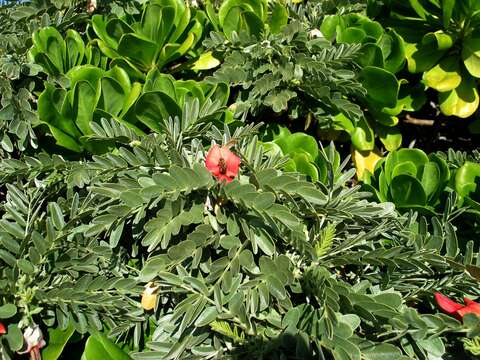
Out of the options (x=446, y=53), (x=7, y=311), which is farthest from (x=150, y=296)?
(x=446, y=53)

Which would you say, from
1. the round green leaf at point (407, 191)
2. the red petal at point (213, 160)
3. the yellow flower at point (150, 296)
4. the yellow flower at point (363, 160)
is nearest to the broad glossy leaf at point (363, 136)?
the yellow flower at point (363, 160)

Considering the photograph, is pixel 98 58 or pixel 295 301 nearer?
pixel 295 301

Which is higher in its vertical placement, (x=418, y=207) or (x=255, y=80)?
(x=255, y=80)

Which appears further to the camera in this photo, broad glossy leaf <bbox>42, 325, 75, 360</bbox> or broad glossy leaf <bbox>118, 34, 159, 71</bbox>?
broad glossy leaf <bbox>118, 34, 159, 71</bbox>

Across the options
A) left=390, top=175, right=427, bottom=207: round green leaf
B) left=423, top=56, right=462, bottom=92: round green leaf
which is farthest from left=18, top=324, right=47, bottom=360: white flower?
left=423, top=56, right=462, bottom=92: round green leaf

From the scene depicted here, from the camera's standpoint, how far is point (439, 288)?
3.25 ft

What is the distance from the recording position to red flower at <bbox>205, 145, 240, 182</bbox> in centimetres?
96

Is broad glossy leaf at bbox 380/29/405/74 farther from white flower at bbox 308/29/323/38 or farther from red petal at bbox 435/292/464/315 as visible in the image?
red petal at bbox 435/292/464/315

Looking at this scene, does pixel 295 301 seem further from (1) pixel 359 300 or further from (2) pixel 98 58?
(2) pixel 98 58

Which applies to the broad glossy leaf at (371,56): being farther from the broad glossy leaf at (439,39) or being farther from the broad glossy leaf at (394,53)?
the broad glossy leaf at (439,39)

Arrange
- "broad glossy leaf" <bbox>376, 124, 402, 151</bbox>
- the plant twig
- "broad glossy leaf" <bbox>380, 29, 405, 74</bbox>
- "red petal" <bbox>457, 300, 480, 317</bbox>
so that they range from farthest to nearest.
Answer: the plant twig < "broad glossy leaf" <bbox>376, 124, 402, 151</bbox> < "broad glossy leaf" <bbox>380, 29, 405, 74</bbox> < "red petal" <bbox>457, 300, 480, 317</bbox>

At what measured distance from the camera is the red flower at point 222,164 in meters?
0.96

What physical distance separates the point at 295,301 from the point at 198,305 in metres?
0.21

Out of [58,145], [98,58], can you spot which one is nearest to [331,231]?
[58,145]
